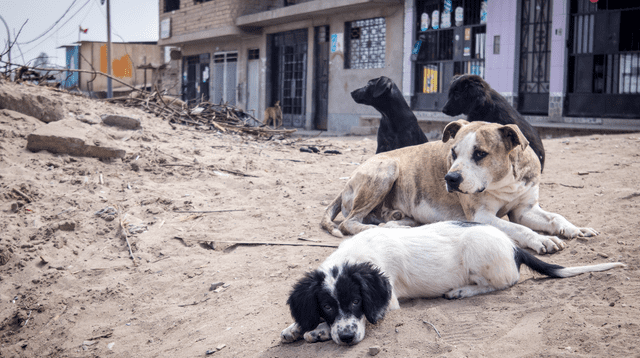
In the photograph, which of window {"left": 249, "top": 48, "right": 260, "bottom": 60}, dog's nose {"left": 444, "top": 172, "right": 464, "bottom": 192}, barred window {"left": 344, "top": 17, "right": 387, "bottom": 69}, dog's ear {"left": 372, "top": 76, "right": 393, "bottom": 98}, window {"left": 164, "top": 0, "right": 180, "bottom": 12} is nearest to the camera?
dog's nose {"left": 444, "top": 172, "right": 464, "bottom": 192}

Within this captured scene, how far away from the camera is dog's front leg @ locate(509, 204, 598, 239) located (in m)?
3.63

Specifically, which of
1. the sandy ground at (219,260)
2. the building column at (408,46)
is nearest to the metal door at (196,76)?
the building column at (408,46)

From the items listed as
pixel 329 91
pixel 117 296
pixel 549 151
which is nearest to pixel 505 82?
pixel 549 151

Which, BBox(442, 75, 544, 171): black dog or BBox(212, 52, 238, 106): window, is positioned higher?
BBox(212, 52, 238, 106): window

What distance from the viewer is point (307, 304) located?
8.20 ft

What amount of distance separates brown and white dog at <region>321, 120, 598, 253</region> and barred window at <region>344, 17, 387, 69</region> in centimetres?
1002

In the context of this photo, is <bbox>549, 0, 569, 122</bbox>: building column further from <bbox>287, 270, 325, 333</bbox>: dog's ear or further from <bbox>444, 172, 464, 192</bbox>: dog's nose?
<bbox>287, 270, 325, 333</bbox>: dog's ear

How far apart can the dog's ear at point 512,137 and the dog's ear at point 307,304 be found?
6.20ft

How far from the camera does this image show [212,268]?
4.05 m

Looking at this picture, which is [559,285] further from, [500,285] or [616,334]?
[616,334]

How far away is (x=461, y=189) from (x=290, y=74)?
15.1 m

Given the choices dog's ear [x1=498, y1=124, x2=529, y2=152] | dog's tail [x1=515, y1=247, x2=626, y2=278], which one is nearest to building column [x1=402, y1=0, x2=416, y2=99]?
dog's ear [x1=498, y1=124, x2=529, y2=152]

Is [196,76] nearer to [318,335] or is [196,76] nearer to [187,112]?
[187,112]

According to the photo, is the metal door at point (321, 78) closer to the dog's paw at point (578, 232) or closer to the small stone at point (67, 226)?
the small stone at point (67, 226)
